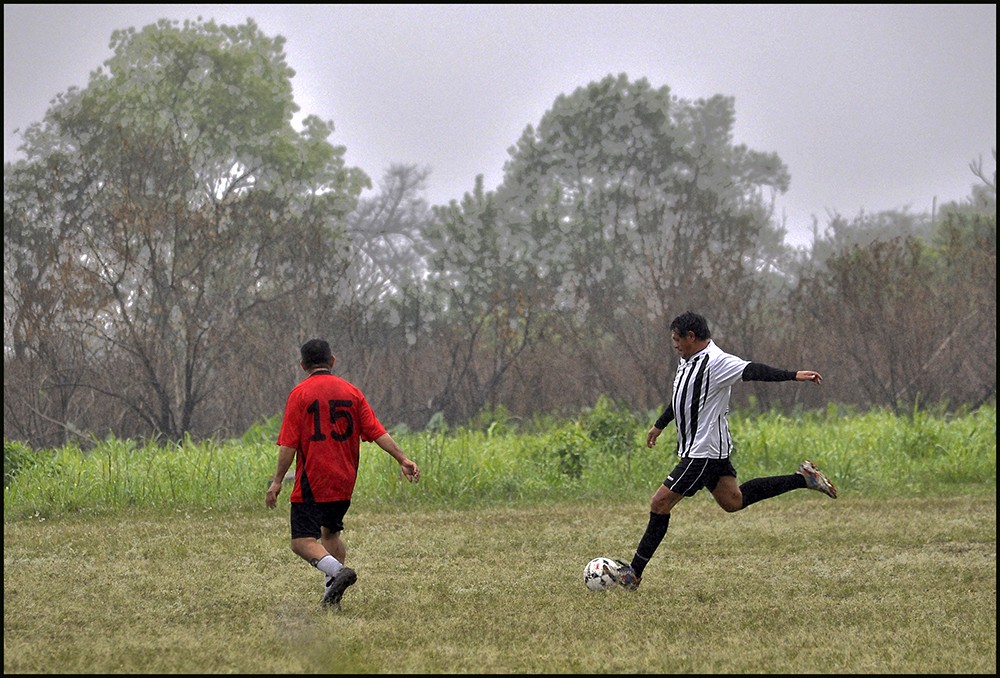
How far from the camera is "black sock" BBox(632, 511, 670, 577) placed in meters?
7.65

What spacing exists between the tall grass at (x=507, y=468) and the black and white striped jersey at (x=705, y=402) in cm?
504

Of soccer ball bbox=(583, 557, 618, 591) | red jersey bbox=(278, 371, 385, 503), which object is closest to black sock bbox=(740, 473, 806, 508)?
soccer ball bbox=(583, 557, 618, 591)

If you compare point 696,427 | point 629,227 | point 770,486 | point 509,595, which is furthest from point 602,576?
point 629,227

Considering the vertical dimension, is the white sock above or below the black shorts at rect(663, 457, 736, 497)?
below

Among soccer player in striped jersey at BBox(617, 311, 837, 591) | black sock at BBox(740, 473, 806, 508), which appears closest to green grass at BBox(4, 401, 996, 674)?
soccer player in striped jersey at BBox(617, 311, 837, 591)

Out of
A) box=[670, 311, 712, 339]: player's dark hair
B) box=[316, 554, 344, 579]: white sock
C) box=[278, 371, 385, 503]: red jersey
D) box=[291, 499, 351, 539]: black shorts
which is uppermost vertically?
A: box=[670, 311, 712, 339]: player's dark hair

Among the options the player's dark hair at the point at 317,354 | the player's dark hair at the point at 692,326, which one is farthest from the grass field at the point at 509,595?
the player's dark hair at the point at 692,326

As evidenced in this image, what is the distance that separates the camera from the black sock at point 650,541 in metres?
7.65

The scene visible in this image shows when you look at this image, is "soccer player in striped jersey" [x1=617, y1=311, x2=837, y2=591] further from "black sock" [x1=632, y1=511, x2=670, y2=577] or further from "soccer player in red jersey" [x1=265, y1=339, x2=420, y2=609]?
"soccer player in red jersey" [x1=265, y1=339, x2=420, y2=609]

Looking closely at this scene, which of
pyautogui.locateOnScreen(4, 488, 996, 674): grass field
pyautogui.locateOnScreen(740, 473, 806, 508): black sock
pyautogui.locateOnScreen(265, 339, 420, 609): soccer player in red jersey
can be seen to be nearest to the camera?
pyautogui.locateOnScreen(4, 488, 996, 674): grass field

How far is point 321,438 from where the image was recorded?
708cm

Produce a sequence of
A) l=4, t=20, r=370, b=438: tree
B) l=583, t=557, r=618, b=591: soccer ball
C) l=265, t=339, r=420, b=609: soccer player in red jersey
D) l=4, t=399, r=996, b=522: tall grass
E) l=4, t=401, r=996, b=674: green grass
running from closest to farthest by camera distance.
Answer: l=4, t=401, r=996, b=674: green grass
l=265, t=339, r=420, b=609: soccer player in red jersey
l=583, t=557, r=618, b=591: soccer ball
l=4, t=399, r=996, b=522: tall grass
l=4, t=20, r=370, b=438: tree

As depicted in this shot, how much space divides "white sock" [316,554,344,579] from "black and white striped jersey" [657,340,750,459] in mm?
2306

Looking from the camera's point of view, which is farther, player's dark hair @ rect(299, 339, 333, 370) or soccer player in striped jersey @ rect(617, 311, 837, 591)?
soccer player in striped jersey @ rect(617, 311, 837, 591)
